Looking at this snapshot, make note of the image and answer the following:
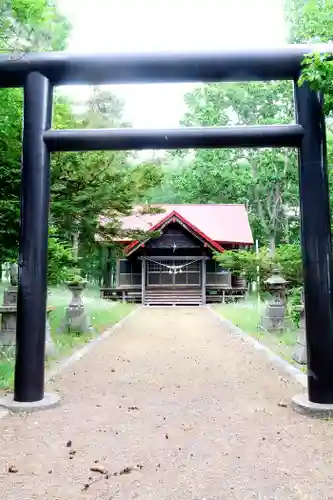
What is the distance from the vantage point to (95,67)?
5.04 m

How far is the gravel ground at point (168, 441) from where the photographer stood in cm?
300

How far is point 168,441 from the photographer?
12.8ft

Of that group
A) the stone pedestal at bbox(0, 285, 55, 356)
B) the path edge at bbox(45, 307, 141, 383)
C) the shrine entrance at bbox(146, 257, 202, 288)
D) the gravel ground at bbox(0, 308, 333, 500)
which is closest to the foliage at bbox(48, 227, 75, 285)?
the stone pedestal at bbox(0, 285, 55, 356)

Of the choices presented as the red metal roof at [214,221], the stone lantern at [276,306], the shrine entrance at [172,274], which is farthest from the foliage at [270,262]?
the red metal roof at [214,221]

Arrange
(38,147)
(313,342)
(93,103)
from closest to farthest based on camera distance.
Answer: (313,342) → (38,147) → (93,103)

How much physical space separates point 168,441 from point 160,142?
3273 millimetres

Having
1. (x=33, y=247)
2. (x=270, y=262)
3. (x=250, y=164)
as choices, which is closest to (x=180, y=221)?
(x=250, y=164)

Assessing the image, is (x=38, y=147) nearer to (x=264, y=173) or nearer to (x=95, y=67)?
(x=95, y=67)

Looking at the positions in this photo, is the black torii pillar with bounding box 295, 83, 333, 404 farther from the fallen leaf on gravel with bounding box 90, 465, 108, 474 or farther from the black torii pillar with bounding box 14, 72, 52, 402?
the black torii pillar with bounding box 14, 72, 52, 402

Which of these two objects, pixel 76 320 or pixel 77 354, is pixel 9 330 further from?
pixel 76 320

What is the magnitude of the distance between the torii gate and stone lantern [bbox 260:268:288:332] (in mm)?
6932

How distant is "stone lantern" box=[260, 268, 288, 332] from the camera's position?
1157 cm

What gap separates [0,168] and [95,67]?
295 cm

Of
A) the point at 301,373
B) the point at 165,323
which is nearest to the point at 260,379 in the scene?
the point at 301,373
